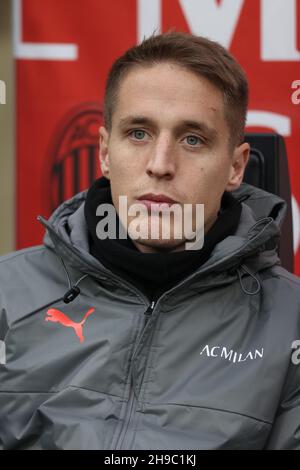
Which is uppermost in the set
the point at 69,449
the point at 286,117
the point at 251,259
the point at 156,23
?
the point at 156,23

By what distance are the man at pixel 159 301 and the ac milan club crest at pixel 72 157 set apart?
4.38ft

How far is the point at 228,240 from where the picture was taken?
211cm

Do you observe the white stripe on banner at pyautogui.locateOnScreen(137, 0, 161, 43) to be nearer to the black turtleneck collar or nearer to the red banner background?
the red banner background

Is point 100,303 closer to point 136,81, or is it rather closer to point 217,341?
point 217,341

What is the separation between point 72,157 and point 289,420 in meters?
1.91

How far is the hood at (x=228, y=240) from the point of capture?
2.08 meters

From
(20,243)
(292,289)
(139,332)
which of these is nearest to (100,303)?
(139,332)

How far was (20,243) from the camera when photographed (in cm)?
364

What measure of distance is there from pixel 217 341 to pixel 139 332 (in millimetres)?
172

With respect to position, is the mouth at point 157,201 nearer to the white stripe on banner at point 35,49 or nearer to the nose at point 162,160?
the nose at point 162,160

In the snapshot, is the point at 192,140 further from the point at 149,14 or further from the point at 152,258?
the point at 149,14

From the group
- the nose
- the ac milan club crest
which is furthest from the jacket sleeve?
the ac milan club crest
